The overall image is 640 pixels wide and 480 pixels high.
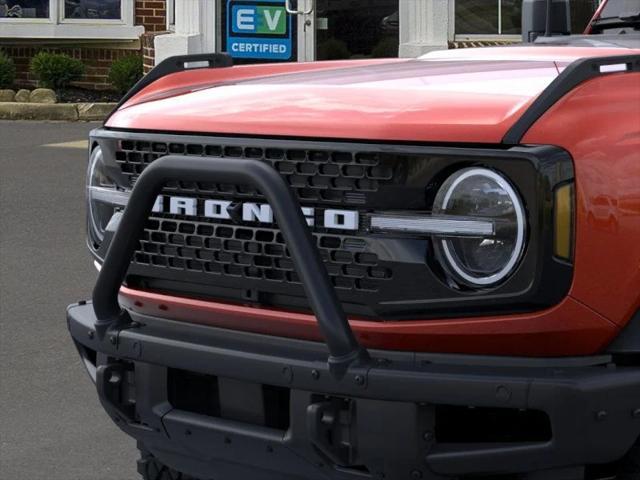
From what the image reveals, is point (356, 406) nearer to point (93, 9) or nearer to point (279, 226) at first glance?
point (279, 226)

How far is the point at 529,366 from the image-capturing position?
3029 millimetres

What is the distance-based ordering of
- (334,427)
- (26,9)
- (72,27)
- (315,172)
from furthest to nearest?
(26,9)
(72,27)
(315,172)
(334,427)

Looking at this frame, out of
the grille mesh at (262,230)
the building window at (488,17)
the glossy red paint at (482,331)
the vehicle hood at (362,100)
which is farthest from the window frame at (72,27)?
the glossy red paint at (482,331)

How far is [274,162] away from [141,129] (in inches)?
20.8

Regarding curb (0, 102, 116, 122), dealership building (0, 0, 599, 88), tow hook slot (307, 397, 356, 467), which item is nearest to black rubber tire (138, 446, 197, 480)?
tow hook slot (307, 397, 356, 467)

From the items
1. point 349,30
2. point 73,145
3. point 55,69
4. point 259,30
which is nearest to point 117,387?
point 73,145

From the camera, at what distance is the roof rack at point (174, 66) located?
4.11 m

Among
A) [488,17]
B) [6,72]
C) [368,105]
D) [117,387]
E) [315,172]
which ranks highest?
[488,17]

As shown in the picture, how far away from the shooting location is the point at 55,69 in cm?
1781

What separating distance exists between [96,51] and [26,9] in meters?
1.10

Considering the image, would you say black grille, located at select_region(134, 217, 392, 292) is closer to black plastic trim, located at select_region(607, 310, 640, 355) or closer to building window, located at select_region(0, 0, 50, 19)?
black plastic trim, located at select_region(607, 310, 640, 355)

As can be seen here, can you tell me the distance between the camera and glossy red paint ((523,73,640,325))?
9.81ft

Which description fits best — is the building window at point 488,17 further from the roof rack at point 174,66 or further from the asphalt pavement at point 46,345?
the roof rack at point 174,66

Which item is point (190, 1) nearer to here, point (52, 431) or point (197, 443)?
point (52, 431)
